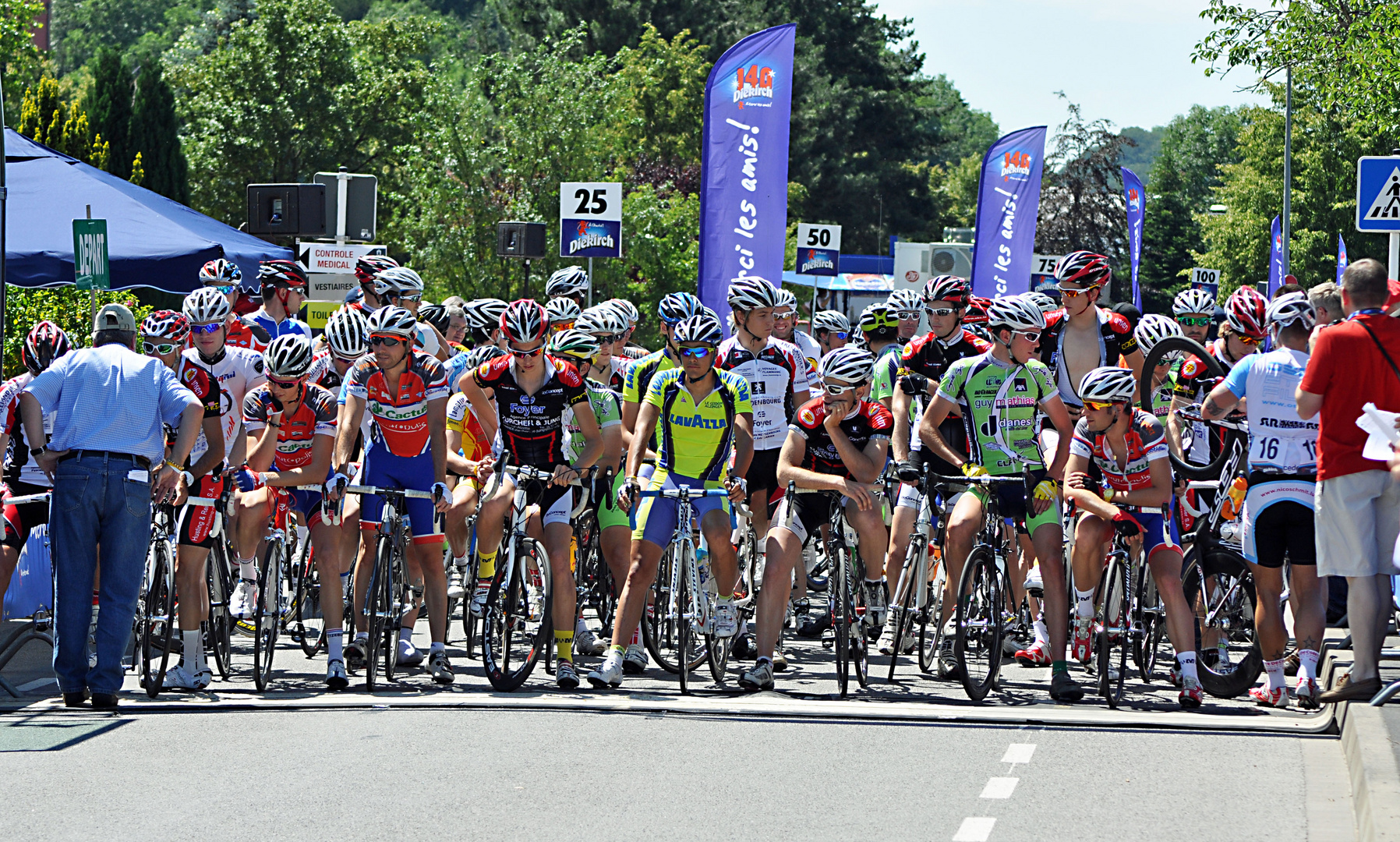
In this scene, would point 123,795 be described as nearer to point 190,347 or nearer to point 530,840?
point 530,840

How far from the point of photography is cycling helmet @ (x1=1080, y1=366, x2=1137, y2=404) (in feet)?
32.0

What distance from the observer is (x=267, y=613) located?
1038cm

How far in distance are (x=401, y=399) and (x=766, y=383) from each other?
2447mm

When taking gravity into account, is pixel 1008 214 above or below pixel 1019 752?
above

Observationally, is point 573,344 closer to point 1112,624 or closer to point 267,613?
point 267,613

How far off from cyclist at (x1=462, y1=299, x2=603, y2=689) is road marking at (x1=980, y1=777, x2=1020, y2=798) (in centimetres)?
326

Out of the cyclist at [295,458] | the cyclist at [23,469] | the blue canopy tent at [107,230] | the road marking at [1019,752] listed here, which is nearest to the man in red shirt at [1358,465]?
the road marking at [1019,752]

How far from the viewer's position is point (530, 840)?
6531mm

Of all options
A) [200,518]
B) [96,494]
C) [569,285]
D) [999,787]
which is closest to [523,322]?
[200,518]

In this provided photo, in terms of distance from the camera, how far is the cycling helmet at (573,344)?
1076 cm

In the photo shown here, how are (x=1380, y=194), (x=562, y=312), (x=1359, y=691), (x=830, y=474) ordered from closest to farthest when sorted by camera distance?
(x=1359, y=691)
(x=830, y=474)
(x=562, y=312)
(x=1380, y=194)

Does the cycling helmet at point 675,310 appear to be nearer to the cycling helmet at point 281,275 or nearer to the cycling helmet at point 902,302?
the cycling helmet at point 902,302

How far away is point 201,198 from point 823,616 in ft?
156

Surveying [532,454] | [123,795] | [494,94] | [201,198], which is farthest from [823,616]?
A: [201,198]
